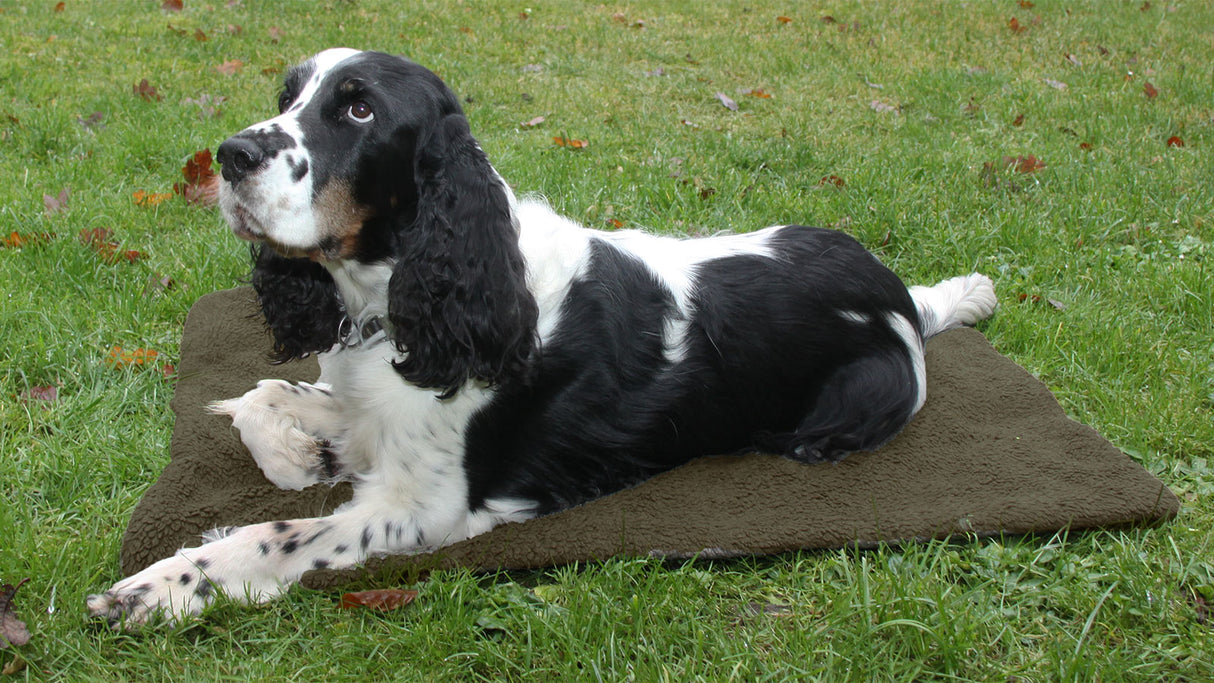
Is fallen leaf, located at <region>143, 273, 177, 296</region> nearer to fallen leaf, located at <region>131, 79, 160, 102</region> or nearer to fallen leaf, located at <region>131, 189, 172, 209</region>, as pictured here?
fallen leaf, located at <region>131, 189, 172, 209</region>

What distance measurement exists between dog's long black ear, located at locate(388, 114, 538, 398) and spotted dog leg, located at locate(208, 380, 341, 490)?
0.59 m

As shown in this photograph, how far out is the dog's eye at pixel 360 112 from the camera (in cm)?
260

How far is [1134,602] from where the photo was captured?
2609 mm

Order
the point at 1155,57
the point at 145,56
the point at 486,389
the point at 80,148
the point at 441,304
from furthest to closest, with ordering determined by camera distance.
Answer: the point at 1155,57 → the point at 145,56 → the point at 80,148 → the point at 486,389 → the point at 441,304

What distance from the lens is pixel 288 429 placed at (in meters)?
3.11

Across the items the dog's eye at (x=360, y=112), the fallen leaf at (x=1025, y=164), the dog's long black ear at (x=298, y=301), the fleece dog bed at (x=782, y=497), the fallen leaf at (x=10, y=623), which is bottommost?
the fleece dog bed at (x=782, y=497)

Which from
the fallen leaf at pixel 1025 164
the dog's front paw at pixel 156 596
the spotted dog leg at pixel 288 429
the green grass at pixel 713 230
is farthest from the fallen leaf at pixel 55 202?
the fallen leaf at pixel 1025 164

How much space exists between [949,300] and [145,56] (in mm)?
6184

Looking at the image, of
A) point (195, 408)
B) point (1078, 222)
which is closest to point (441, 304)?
point (195, 408)

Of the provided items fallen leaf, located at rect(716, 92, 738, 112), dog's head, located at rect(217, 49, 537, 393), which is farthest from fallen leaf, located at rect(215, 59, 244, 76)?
dog's head, located at rect(217, 49, 537, 393)

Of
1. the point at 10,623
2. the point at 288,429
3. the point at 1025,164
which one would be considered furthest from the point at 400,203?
the point at 1025,164

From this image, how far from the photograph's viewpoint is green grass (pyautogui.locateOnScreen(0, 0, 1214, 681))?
2.46m

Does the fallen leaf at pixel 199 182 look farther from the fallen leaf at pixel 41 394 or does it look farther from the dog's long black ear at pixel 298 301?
the dog's long black ear at pixel 298 301

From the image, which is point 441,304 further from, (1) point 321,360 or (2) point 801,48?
(2) point 801,48
